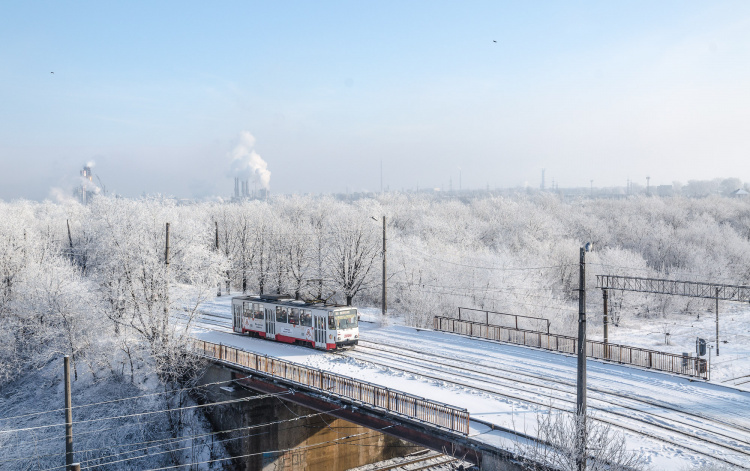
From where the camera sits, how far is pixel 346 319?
87.4 ft

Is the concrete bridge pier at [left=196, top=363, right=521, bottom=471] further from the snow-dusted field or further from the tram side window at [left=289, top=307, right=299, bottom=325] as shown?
the tram side window at [left=289, top=307, right=299, bottom=325]

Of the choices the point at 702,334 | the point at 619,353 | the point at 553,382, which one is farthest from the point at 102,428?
the point at 702,334

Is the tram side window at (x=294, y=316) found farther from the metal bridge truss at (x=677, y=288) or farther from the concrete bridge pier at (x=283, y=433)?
the metal bridge truss at (x=677, y=288)

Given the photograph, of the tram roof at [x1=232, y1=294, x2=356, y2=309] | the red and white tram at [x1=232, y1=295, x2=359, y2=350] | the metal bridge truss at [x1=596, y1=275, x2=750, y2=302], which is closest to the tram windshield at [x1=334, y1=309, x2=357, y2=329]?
the red and white tram at [x1=232, y1=295, x2=359, y2=350]

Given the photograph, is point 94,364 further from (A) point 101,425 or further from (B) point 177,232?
(B) point 177,232

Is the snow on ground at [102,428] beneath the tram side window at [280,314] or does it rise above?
beneath

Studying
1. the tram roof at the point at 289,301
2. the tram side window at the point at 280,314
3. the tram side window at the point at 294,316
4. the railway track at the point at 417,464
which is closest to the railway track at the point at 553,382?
the tram roof at the point at 289,301

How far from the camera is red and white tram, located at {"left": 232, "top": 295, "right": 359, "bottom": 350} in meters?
26.4

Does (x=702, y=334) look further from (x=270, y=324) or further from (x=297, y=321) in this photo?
(x=270, y=324)

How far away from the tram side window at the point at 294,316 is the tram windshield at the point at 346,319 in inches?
106

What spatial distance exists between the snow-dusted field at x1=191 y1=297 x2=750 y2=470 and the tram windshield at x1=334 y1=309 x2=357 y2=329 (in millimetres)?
1420

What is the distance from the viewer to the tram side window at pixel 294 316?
2786 cm

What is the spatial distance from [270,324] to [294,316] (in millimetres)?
2202

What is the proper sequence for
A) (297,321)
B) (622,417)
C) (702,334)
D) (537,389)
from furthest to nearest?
1. (702,334)
2. (297,321)
3. (537,389)
4. (622,417)
